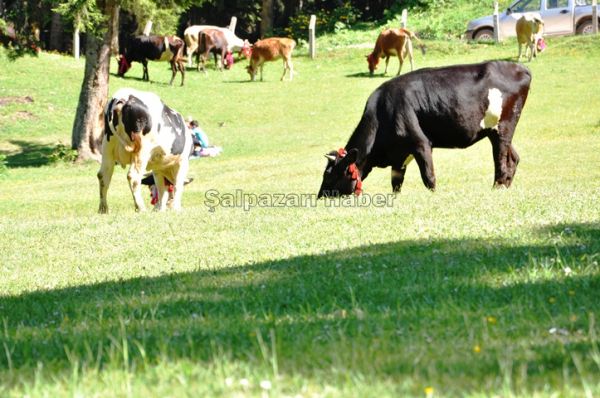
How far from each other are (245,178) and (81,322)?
17.5m

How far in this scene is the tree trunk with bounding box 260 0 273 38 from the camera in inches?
1998

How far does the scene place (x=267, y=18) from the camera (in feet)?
168

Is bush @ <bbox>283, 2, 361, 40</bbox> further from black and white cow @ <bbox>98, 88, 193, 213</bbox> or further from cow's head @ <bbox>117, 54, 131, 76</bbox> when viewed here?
black and white cow @ <bbox>98, 88, 193, 213</bbox>

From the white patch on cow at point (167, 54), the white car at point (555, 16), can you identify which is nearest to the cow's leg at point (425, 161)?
the white patch on cow at point (167, 54)

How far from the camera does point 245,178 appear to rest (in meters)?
24.0

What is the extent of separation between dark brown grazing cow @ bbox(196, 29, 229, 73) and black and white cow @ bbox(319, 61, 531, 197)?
2699cm

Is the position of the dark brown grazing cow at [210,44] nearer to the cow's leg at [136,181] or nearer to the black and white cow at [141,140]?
the black and white cow at [141,140]

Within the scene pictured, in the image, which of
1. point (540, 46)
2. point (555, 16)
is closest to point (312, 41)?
point (540, 46)

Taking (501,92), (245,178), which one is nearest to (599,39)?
(245,178)

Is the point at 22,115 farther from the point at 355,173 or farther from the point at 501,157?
the point at 501,157

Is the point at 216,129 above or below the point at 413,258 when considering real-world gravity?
below

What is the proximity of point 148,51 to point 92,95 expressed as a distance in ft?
40.2

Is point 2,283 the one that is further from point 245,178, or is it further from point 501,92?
point 245,178

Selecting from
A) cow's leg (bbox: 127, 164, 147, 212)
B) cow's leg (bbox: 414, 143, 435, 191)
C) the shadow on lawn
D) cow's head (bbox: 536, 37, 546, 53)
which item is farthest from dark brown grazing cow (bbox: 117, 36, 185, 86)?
the shadow on lawn
